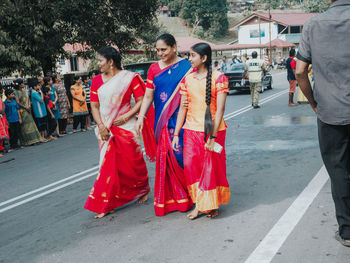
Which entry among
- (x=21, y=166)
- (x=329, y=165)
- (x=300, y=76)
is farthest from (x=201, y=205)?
(x=21, y=166)

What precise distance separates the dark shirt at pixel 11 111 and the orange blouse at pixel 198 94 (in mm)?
7521

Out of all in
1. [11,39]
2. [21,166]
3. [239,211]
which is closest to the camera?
[239,211]

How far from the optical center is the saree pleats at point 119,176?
504cm

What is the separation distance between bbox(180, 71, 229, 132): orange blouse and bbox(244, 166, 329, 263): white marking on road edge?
1.12 meters

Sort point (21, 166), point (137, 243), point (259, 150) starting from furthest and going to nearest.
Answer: point (21, 166) < point (259, 150) < point (137, 243)

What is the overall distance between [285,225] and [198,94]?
5.06ft

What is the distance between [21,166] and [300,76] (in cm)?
648

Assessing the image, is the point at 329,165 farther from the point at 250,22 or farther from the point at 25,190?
the point at 250,22

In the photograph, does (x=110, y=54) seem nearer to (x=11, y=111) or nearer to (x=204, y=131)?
(x=204, y=131)

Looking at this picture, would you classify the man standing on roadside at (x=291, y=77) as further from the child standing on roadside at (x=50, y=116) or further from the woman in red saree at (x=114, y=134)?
the woman in red saree at (x=114, y=134)

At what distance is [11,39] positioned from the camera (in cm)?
1406

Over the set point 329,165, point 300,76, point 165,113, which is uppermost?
point 300,76

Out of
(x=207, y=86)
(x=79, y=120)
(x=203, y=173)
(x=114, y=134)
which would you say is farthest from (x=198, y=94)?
(x=79, y=120)

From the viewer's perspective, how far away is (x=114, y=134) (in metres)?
5.19
